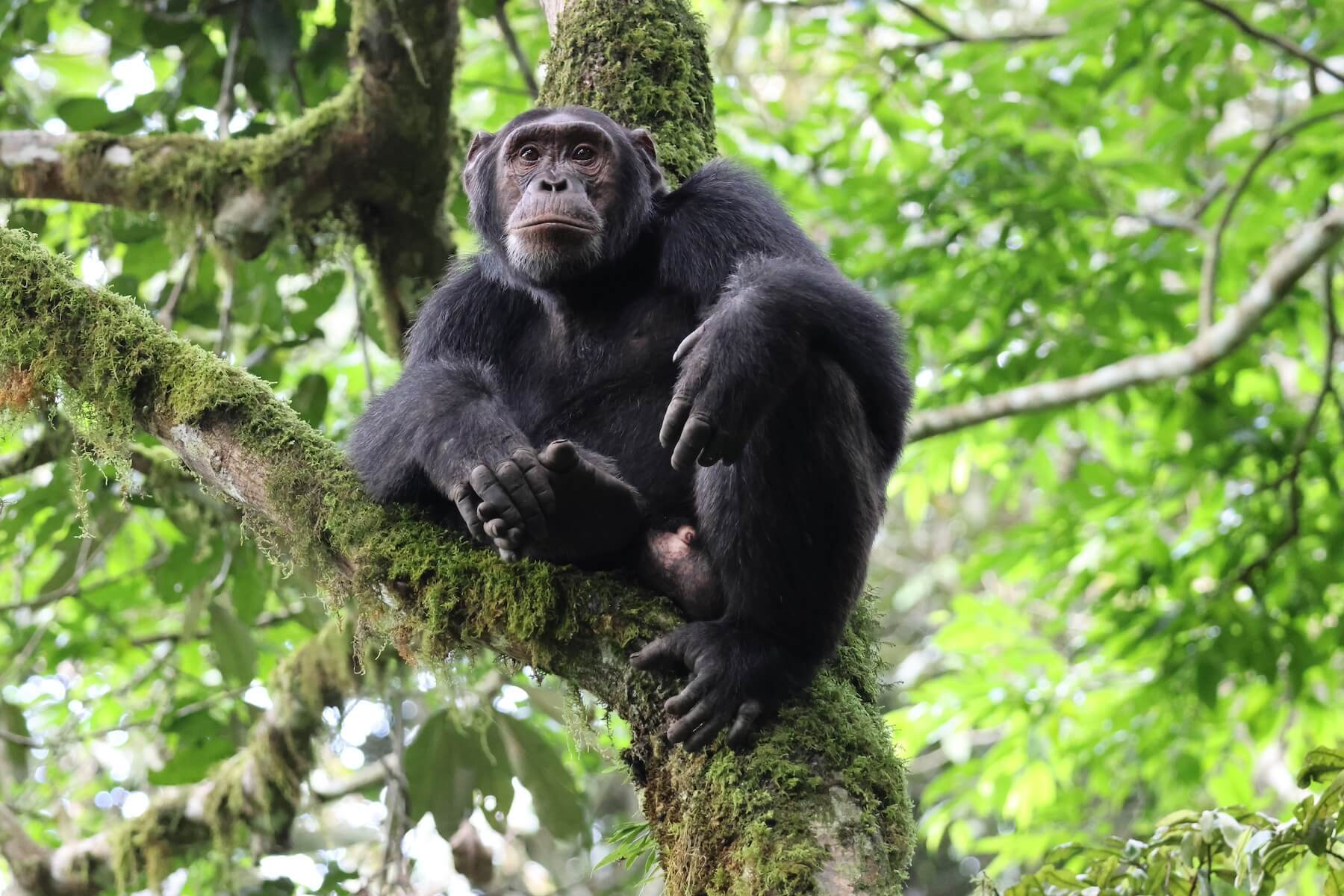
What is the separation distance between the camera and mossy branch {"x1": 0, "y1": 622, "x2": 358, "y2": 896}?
629cm

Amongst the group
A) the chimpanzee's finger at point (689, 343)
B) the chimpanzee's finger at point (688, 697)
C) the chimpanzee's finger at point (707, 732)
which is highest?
→ the chimpanzee's finger at point (689, 343)

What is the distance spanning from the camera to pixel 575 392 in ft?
14.3

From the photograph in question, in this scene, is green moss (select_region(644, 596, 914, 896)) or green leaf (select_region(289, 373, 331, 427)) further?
green leaf (select_region(289, 373, 331, 427))

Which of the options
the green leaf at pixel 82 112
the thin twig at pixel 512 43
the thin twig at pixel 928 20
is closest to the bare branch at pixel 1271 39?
the thin twig at pixel 928 20

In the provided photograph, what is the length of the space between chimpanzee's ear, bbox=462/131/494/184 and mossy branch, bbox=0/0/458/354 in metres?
1.15

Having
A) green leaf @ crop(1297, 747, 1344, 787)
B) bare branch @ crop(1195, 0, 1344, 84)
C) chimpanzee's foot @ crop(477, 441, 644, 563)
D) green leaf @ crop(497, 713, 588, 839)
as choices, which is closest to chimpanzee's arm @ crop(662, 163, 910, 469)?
chimpanzee's foot @ crop(477, 441, 644, 563)

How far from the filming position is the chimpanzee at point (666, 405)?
333cm

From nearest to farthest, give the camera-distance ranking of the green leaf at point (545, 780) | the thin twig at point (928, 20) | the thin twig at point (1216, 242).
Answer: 1. the green leaf at point (545, 780)
2. the thin twig at point (1216, 242)
3. the thin twig at point (928, 20)

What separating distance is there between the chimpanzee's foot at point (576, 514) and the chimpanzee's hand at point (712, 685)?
1.30 ft

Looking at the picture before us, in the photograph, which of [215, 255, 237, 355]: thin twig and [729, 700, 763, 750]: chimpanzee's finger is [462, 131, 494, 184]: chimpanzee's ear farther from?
[729, 700, 763, 750]: chimpanzee's finger

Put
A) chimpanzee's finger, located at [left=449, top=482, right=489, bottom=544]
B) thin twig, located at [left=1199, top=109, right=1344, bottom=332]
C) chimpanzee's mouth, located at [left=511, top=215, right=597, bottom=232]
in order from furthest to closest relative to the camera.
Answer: thin twig, located at [left=1199, top=109, right=1344, bottom=332] → chimpanzee's mouth, located at [left=511, top=215, right=597, bottom=232] → chimpanzee's finger, located at [left=449, top=482, right=489, bottom=544]

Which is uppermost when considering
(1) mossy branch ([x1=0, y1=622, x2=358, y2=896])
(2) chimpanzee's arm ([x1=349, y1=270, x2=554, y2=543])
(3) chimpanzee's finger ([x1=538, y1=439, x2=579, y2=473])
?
(3) chimpanzee's finger ([x1=538, y1=439, x2=579, y2=473])

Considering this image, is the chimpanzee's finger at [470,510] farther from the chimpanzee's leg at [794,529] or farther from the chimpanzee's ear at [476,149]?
the chimpanzee's ear at [476,149]

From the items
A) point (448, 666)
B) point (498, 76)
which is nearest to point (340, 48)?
point (498, 76)
